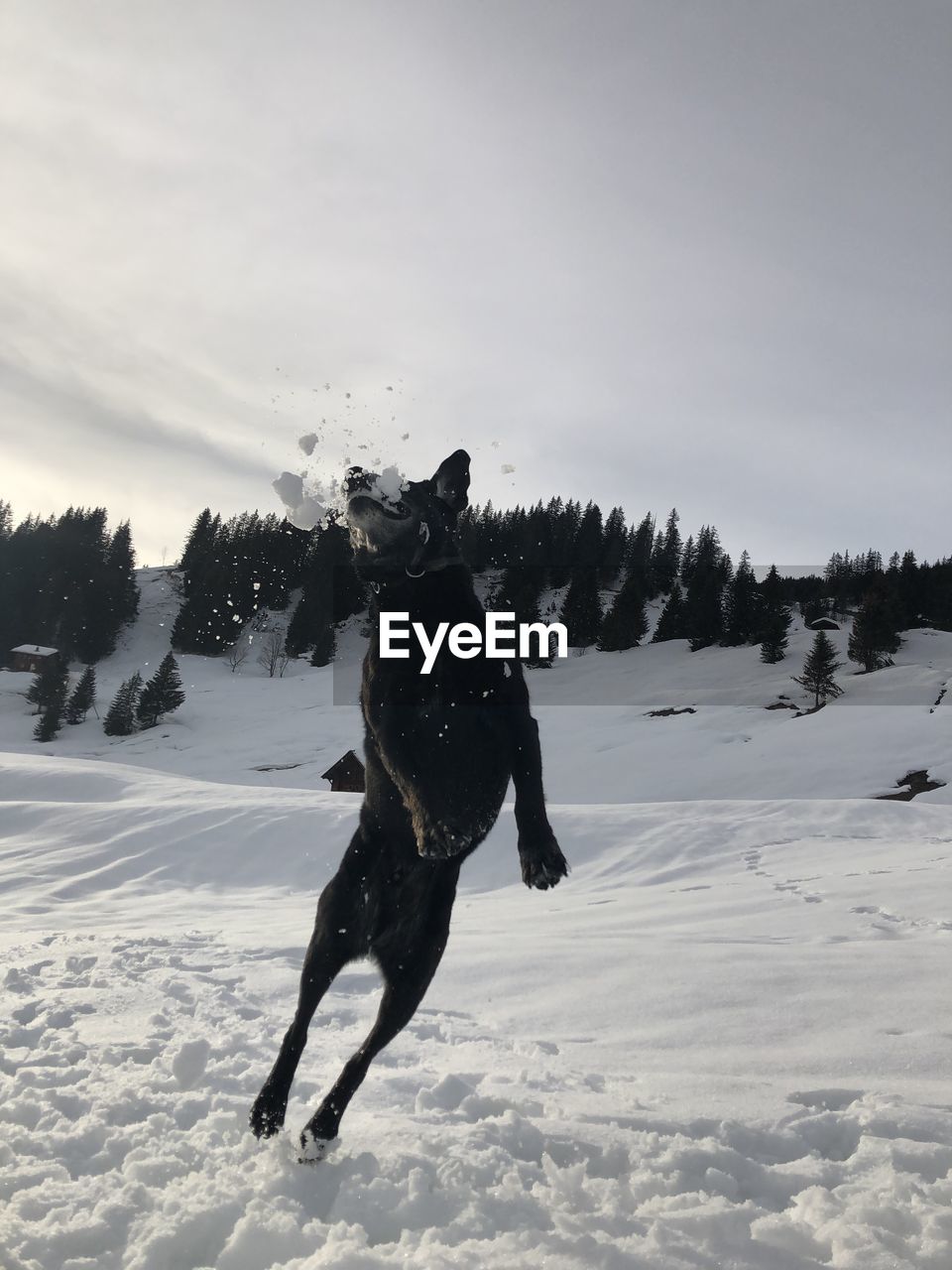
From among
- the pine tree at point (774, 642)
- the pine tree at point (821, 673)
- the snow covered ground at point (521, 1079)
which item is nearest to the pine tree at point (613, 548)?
the pine tree at point (774, 642)

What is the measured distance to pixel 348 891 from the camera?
2.77 metres

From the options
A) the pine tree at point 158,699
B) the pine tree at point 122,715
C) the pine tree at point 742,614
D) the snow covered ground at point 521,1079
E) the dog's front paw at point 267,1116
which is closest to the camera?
the snow covered ground at point 521,1079

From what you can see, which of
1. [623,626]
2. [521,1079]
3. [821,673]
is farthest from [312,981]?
[623,626]

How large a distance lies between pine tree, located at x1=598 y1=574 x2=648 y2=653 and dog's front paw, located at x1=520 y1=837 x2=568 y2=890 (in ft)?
202

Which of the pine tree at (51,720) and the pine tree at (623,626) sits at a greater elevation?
the pine tree at (623,626)

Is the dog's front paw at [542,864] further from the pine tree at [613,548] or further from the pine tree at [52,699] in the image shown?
the pine tree at [613,548]

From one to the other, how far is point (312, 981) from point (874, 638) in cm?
5577

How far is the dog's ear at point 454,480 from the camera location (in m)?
2.79

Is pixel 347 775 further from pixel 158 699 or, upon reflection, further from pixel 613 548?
pixel 613 548

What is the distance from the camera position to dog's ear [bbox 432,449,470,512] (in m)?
2.79

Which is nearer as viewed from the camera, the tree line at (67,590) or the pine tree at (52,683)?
the pine tree at (52,683)

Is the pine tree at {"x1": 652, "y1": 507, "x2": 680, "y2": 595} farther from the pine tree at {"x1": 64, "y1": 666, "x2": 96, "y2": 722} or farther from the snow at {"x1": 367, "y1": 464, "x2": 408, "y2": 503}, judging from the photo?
the snow at {"x1": 367, "y1": 464, "x2": 408, "y2": 503}

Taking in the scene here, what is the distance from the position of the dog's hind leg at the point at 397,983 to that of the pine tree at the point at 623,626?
61550 mm

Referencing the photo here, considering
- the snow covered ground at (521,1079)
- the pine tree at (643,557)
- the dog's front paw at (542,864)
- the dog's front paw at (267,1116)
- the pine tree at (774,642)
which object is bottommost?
the snow covered ground at (521,1079)
